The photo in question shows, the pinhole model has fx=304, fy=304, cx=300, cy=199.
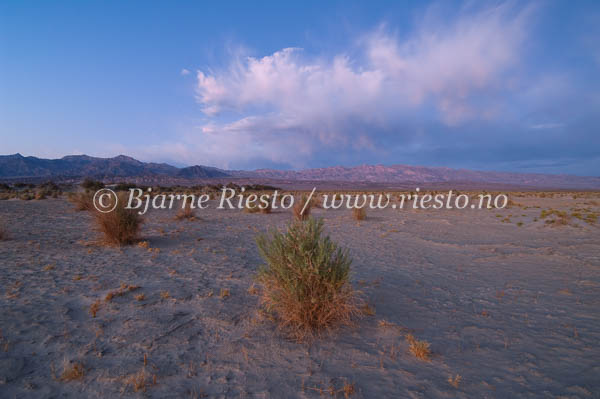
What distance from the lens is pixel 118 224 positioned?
8.63m

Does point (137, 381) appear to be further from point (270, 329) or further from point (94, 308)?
point (94, 308)

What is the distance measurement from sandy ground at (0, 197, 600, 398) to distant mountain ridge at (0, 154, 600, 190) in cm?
10709

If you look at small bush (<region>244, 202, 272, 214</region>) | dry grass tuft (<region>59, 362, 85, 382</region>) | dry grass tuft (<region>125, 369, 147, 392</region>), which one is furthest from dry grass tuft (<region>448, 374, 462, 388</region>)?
small bush (<region>244, 202, 272, 214</region>)

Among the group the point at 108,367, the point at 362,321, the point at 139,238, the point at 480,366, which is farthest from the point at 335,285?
the point at 139,238

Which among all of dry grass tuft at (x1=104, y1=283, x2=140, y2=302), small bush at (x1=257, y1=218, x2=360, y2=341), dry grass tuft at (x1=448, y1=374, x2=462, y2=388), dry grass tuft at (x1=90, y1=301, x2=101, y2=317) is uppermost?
small bush at (x1=257, y1=218, x2=360, y2=341)

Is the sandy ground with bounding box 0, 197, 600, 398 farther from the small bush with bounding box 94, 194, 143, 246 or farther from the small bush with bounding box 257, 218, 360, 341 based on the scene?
the small bush with bounding box 94, 194, 143, 246

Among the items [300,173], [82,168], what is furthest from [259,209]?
[300,173]

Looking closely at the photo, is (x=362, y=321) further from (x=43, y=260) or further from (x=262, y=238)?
(x=43, y=260)

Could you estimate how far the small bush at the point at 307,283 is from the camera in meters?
3.90

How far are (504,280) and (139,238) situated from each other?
9718 millimetres

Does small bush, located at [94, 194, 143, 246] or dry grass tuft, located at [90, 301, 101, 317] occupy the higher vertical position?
small bush, located at [94, 194, 143, 246]

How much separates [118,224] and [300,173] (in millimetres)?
161299

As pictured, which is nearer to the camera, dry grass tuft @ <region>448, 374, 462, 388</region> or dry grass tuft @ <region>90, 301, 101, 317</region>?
dry grass tuft @ <region>448, 374, 462, 388</region>

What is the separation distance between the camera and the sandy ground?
2959 millimetres
